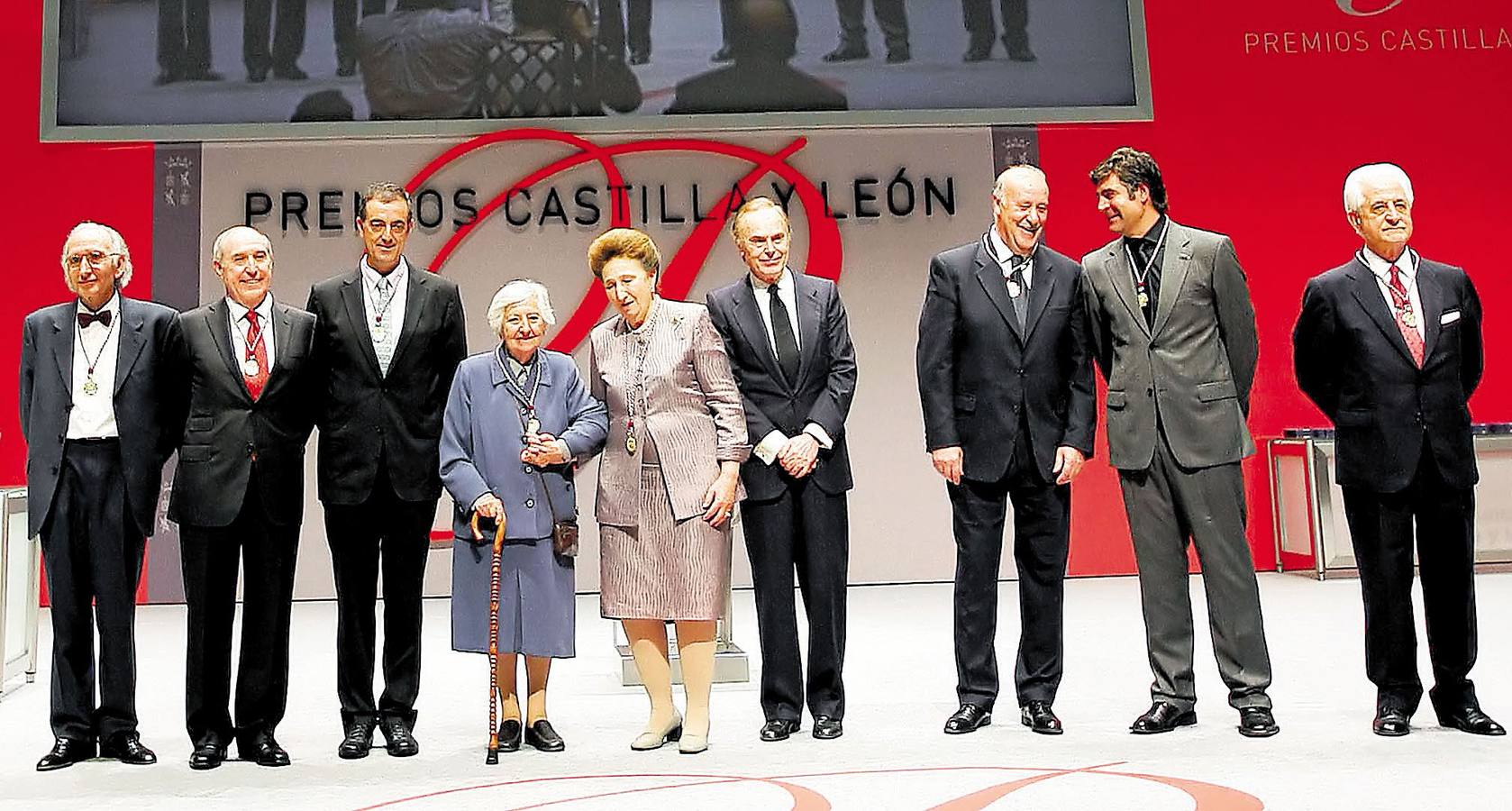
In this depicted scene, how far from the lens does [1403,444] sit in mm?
3295

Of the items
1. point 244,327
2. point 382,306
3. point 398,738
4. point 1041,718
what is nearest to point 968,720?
point 1041,718

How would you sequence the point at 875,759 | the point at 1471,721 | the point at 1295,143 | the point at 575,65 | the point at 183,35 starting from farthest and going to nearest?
the point at 1295,143 → the point at 575,65 → the point at 183,35 → the point at 1471,721 → the point at 875,759

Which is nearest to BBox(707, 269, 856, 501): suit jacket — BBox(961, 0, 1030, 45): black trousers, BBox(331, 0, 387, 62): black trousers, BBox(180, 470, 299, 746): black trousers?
BBox(180, 470, 299, 746): black trousers

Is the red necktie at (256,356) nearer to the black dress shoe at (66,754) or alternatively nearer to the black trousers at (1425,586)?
the black dress shoe at (66,754)

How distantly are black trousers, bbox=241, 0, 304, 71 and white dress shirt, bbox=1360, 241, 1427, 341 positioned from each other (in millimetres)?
5748

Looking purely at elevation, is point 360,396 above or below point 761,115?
below

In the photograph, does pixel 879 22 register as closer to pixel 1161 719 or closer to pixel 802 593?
pixel 802 593

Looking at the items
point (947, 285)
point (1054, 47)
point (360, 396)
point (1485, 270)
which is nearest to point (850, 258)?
point (1054, 47)

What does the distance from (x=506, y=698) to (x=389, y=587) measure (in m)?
0.42

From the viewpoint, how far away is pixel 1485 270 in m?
8.10

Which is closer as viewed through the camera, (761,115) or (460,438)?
(460,438)

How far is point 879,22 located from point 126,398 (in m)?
4.98

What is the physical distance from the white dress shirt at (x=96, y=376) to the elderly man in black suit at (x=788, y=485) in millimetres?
1567

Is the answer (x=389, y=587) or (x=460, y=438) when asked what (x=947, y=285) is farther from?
(x=389, y=587)
